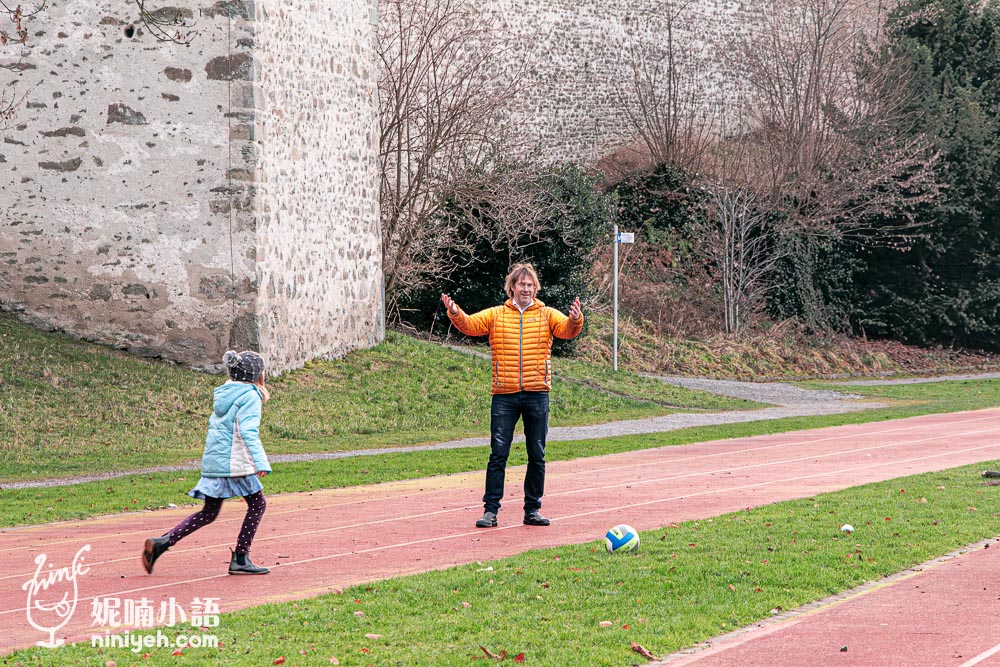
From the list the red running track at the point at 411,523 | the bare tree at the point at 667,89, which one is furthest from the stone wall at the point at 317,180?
the bare tree at the point at 667,89

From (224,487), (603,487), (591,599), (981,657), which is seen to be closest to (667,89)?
(603,487)

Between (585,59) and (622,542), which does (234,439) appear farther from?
(585,59)

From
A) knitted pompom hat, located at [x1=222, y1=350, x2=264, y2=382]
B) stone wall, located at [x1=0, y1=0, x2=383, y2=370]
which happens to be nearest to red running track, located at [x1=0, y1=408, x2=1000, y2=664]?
knitted pompom hat, located at [x1=222, y1=350, x2=264, y2=382]

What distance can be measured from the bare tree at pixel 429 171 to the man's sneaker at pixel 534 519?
59.2ft

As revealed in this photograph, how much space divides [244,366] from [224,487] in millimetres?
830

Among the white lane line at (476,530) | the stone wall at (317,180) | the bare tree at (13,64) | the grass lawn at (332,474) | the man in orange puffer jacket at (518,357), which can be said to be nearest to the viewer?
the white lane line at (476,530)

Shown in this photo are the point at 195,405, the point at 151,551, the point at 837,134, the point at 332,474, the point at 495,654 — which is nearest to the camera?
the point at 495,654

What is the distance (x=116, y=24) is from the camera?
20.7 m

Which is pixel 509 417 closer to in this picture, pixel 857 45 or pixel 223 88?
pixel 223 88

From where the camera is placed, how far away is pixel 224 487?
28.3 feet

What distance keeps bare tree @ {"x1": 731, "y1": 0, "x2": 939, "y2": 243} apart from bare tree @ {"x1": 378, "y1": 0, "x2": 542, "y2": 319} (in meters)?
11.1

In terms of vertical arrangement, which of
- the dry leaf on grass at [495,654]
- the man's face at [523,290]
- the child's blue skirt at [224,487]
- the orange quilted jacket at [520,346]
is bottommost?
the dry leaf on grass at [495,654]

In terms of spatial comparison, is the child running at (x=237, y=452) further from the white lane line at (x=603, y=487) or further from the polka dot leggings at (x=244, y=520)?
the white lane line at (x=603, y=487)

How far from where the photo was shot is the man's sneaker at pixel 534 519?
1093 centimetres
